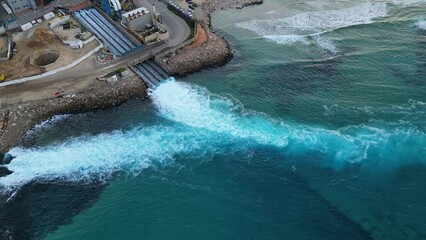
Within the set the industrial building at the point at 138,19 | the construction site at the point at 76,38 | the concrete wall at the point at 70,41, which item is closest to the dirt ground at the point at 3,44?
the construction site at the point at 76,38

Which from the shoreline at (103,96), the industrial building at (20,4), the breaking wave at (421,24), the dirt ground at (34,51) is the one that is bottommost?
the breaking wave at (421,24)

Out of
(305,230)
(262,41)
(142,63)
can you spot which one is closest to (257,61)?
(262,41)

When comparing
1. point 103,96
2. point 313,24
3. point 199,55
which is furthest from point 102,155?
point 313,24

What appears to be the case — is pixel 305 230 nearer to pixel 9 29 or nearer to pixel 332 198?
pixel 332 198

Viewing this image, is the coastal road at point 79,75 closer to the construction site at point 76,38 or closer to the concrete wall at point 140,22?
the construction site at point 76,38

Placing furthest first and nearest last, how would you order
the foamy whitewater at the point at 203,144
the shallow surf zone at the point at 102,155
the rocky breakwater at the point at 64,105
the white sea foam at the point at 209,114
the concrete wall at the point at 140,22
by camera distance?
1. the concrete wall at the point at 140,22
2. the rocky breakwater at the point at 64,105
3. the white sea foam at the point at 209,114
4. the foamy whitewater at the point at 203,144
5. the shallow surf zone at the point at 102,155

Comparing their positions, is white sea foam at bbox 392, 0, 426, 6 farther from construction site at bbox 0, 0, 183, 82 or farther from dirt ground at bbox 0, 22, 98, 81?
dirt ground at bbox 0, 22, 98, 81
